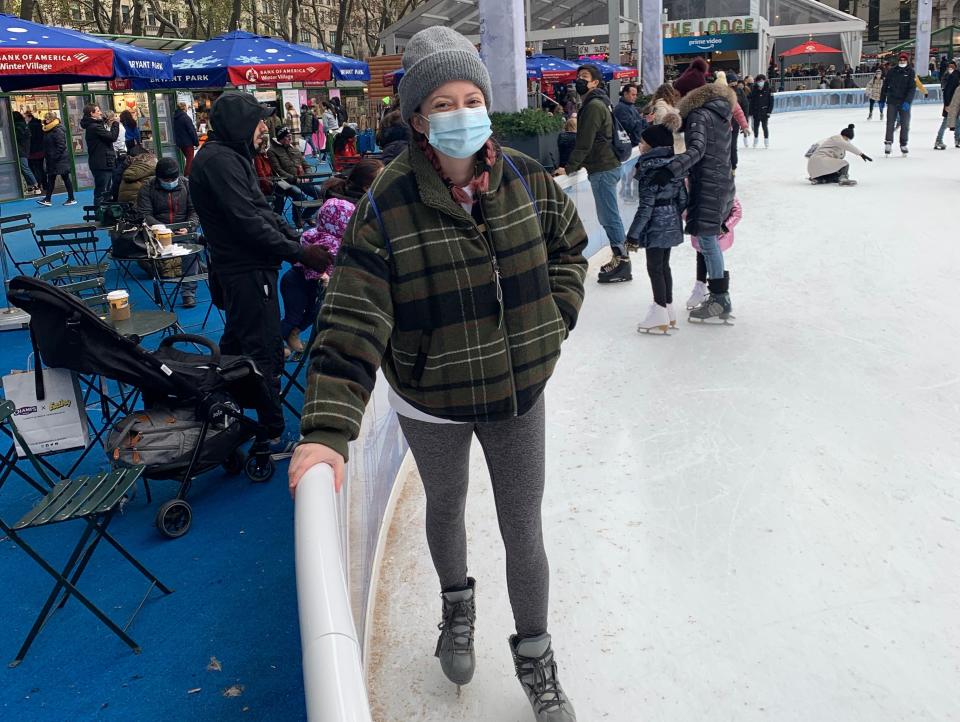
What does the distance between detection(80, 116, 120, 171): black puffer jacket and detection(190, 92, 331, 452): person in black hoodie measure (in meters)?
12.1

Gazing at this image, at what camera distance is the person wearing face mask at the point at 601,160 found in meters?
7.95

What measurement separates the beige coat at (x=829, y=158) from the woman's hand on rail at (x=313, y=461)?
13.0 m

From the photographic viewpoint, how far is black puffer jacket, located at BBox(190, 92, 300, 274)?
414 centimetres

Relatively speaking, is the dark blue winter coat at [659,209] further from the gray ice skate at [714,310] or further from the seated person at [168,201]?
the seated person at [168,201]

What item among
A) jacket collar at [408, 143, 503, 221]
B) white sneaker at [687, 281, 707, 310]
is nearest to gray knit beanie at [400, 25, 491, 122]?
jacket collar at [408, 143, 503, 221]

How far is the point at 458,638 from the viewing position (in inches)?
102

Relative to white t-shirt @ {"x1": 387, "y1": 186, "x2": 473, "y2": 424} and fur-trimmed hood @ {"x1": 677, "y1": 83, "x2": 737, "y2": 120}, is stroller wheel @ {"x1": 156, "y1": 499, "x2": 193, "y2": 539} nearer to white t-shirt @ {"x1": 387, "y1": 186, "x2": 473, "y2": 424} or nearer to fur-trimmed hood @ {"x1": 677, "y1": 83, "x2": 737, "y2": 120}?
white t-shirt @ {"x1": 387, "y1": 186, "x2": 473, "y2": 424}

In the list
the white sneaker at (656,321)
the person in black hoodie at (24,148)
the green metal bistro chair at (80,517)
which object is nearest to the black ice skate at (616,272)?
the white sneaker at (656,321)

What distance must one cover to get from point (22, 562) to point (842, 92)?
35.0 metres

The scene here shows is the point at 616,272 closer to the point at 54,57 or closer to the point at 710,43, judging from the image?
the point at 54,57

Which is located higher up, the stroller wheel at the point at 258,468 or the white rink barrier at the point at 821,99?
the white rink barrier at the point at 821,99

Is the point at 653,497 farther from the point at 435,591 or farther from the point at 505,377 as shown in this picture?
the point at 505,377

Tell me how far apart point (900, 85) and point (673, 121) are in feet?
40.7

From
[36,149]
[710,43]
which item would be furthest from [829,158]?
[710,43]
